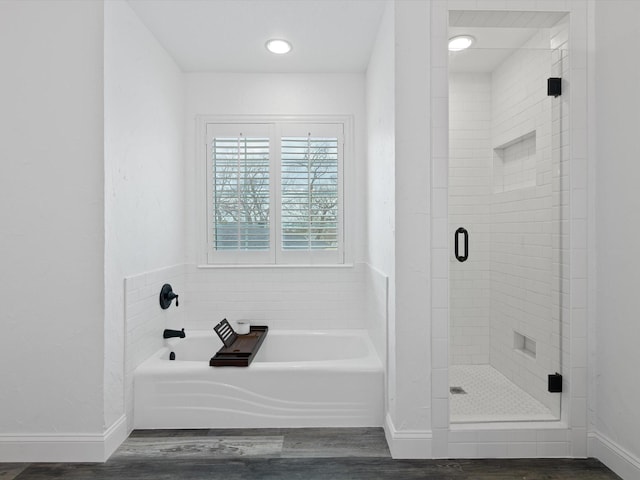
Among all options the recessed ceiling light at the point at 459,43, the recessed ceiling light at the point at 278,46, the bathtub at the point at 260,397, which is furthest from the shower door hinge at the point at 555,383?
the recessed ceiling light at the point at 278,46

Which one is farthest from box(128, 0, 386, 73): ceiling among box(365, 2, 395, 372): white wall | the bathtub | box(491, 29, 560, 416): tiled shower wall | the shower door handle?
the bathtub

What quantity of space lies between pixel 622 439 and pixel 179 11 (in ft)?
10.8

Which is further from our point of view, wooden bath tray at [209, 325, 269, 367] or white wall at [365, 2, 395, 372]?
wooden bath tray at [209, 325, 269, 367]

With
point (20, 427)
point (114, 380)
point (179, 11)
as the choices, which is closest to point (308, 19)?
point (179, 11)

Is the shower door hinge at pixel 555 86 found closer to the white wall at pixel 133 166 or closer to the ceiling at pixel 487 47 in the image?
the ceiling at pixel 487 47

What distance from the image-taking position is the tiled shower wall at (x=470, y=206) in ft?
6.96

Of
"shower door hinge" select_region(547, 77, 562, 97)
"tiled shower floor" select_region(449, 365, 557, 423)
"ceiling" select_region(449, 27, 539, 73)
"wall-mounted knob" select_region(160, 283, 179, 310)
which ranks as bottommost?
"tiled shower floor" select_region(449, 365, 557, 423)

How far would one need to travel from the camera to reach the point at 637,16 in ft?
6.04

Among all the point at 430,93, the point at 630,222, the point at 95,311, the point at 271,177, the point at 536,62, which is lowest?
the point at 95,311

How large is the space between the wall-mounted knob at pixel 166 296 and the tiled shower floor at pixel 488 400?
1891 mm

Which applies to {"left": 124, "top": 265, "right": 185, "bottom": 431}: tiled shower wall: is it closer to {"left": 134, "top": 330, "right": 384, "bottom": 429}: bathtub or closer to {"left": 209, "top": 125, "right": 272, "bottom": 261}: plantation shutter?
{"left": 134, "top": 330, "right": 384, "bottom": 429}: bathtub

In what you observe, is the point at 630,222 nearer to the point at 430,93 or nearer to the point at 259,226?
the point at 430,93

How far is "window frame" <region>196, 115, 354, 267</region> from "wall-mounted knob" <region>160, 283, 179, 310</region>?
50cm

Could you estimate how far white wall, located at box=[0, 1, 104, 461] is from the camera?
6.64 feet
